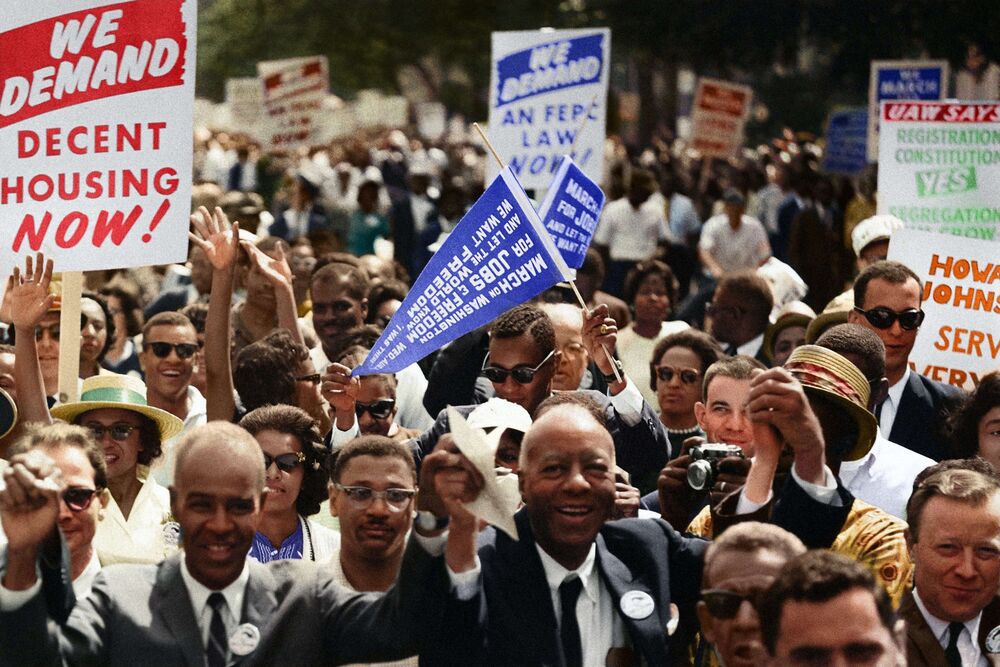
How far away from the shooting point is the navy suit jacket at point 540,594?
185 inches

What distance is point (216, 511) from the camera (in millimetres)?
4613

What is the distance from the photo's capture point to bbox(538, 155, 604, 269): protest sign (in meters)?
8.62

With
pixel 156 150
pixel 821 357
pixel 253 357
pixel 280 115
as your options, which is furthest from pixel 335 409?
pixel 280 115

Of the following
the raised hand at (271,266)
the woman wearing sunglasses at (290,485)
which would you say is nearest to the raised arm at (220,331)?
the woman wearing sunglasses at (290,485)

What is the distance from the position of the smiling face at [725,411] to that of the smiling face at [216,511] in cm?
249

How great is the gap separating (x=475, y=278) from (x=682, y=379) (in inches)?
58.8

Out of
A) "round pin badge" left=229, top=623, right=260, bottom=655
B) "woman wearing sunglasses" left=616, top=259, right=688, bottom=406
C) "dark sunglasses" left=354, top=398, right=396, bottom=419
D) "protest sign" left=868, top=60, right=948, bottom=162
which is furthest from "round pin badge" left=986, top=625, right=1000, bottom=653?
"protest sign" left=868, top=60, right=948, bottom=162

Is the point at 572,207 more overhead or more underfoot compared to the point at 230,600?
more overhead

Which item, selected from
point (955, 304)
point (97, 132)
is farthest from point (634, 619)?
point (955, 304)

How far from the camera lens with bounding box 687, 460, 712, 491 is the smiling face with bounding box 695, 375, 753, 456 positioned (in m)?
1.40

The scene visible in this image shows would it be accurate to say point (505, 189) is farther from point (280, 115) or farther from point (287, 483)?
point (280, 115)

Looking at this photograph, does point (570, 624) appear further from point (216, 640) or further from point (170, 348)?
point (170, 348)

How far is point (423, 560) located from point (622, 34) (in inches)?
734

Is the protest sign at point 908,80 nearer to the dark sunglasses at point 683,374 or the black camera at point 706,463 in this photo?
the dark sunglasses at point 683,374
